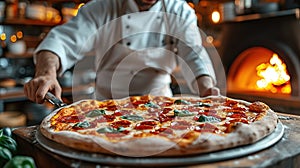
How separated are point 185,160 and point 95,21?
4.13 ft

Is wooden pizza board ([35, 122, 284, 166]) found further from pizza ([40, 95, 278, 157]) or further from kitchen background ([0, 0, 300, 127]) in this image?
kitchen background ([0, 0, 300, 127])

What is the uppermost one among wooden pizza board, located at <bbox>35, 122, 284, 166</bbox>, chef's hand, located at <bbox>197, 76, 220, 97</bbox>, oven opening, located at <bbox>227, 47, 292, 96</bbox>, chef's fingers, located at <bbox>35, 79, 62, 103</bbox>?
chef's fingers, located at <bbox>35, 79, 62, 103</bbox>

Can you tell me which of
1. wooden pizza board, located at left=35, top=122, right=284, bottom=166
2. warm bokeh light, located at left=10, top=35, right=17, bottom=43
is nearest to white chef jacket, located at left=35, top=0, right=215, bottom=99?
wooden pizza board, located at left=35, top=122, right=284, bottom=166

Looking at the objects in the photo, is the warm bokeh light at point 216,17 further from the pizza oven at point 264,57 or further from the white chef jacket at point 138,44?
the white chef jacket at point 138,44

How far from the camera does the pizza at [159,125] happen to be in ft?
3.00

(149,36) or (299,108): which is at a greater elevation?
(149,36)

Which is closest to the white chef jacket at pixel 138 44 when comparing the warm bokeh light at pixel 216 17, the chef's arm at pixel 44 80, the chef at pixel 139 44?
the chef at pixel 139 44

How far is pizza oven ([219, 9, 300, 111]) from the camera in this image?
121 inches

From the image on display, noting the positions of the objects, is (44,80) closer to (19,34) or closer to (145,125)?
(145,125)

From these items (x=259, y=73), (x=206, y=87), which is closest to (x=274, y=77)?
(x=259, y=73)

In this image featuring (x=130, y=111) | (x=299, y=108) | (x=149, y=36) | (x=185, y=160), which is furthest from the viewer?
(x=299, y=108)

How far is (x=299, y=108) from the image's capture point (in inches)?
115

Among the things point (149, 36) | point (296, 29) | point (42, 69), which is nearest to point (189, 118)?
point (42, 69)

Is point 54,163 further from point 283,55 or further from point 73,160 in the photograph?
point 283,55
